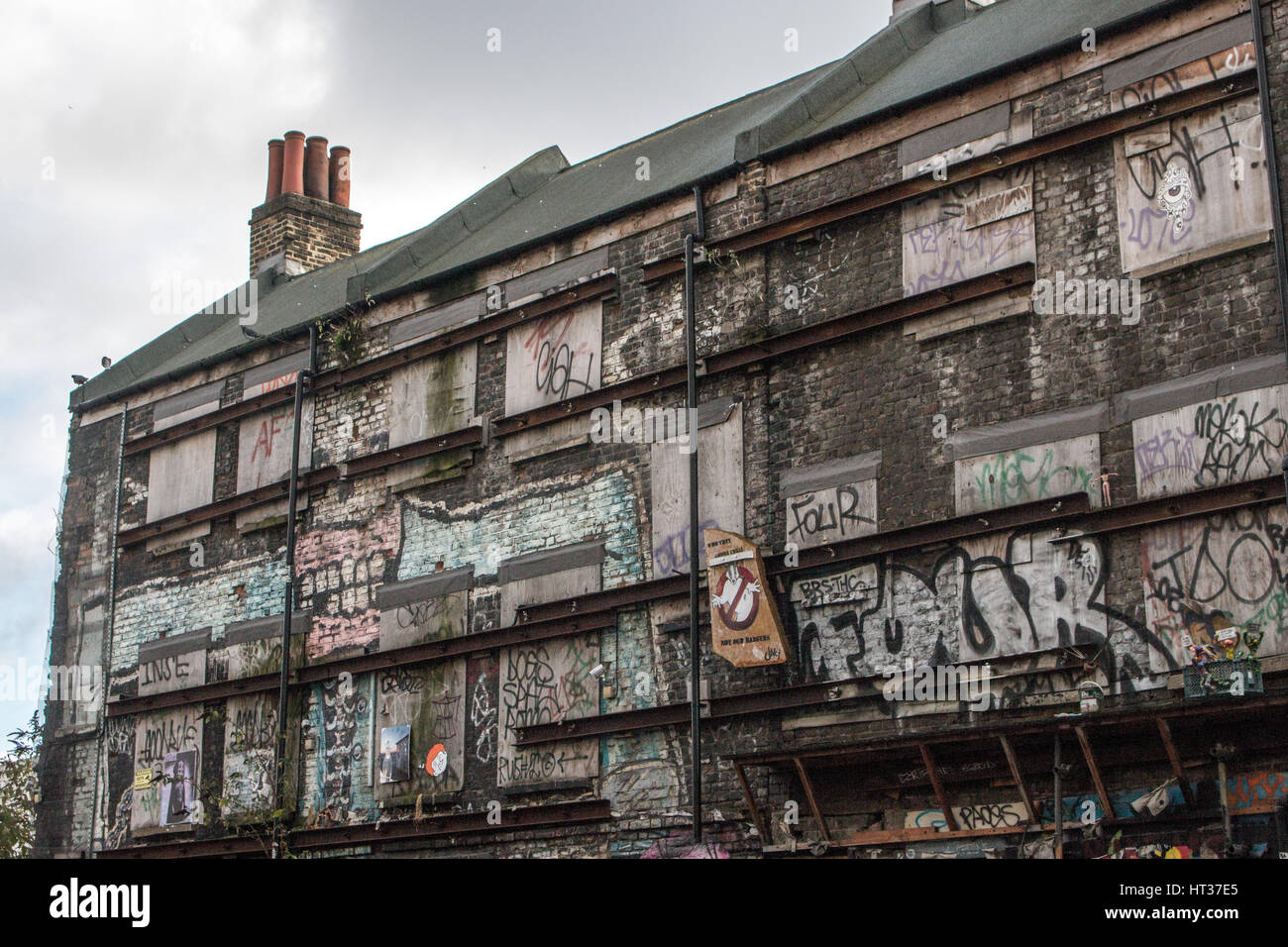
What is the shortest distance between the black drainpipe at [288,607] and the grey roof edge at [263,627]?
5.0 inches

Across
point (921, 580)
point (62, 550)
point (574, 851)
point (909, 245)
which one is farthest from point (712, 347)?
point (62, 550)

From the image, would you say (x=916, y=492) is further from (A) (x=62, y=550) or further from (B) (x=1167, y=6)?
(A) (x=62, y=550)

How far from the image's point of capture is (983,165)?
49.7ft

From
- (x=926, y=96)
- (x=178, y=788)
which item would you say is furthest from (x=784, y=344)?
(x=178, y=788)

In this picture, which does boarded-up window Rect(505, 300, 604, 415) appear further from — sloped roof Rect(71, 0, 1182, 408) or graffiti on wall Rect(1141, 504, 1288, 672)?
graffiti on wall Rect(1141, 504, 1288, 672)

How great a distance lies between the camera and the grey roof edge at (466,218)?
2167 cm

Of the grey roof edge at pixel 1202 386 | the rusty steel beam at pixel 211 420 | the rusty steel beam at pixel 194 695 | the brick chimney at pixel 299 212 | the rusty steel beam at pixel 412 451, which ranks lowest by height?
the rusty steel beam at pixel 194 695

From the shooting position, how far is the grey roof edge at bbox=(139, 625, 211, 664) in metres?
22.4

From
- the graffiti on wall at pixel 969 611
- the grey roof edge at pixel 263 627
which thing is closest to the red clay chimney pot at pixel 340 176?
the grey roof edge at pixel 263 627

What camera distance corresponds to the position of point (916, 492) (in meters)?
15.0

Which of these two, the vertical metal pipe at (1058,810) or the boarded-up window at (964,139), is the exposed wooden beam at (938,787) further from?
the boarded-up window at (964,139)

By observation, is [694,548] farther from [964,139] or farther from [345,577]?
[345,577]

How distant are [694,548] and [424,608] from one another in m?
4.80
